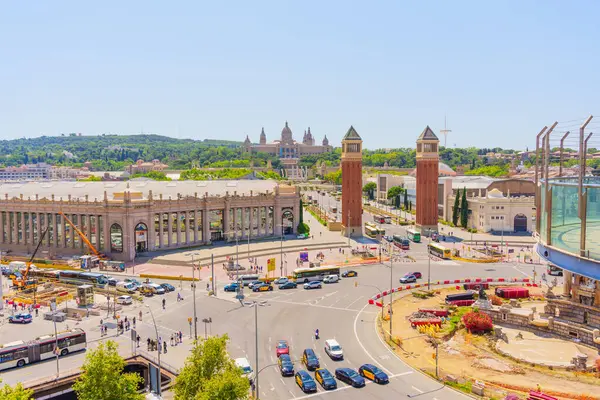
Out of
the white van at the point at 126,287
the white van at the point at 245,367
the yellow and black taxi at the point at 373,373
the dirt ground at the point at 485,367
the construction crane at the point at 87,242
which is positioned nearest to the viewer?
the dirt ground at the point at 485,367

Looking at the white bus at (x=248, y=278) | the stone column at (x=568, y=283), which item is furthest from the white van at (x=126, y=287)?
the stone column at (x=568, y=283)

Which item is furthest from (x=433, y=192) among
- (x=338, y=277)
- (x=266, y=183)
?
(x=338, y=277)

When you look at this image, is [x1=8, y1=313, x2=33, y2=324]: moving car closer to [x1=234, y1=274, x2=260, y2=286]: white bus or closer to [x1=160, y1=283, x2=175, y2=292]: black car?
[x1=160, y1=283, x2=175, y2=292]: black car

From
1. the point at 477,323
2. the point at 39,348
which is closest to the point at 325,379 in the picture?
the point at 477,323

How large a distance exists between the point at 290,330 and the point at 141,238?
4769 centimetres

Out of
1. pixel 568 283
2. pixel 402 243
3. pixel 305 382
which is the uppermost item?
pixel 568 283

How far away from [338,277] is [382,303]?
1628 cm

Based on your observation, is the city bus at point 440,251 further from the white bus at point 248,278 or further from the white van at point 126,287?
the white van at point 126,287

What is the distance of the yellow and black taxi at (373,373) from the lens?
39953 mm

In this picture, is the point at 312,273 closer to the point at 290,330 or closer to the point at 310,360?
the point at 290,330

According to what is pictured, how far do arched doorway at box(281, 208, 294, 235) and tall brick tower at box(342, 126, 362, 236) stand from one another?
1089 centimetres

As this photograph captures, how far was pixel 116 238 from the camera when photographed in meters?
93.5

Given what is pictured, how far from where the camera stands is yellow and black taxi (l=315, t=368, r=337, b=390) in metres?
39.1

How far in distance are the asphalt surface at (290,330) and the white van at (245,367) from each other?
39.5 inches
